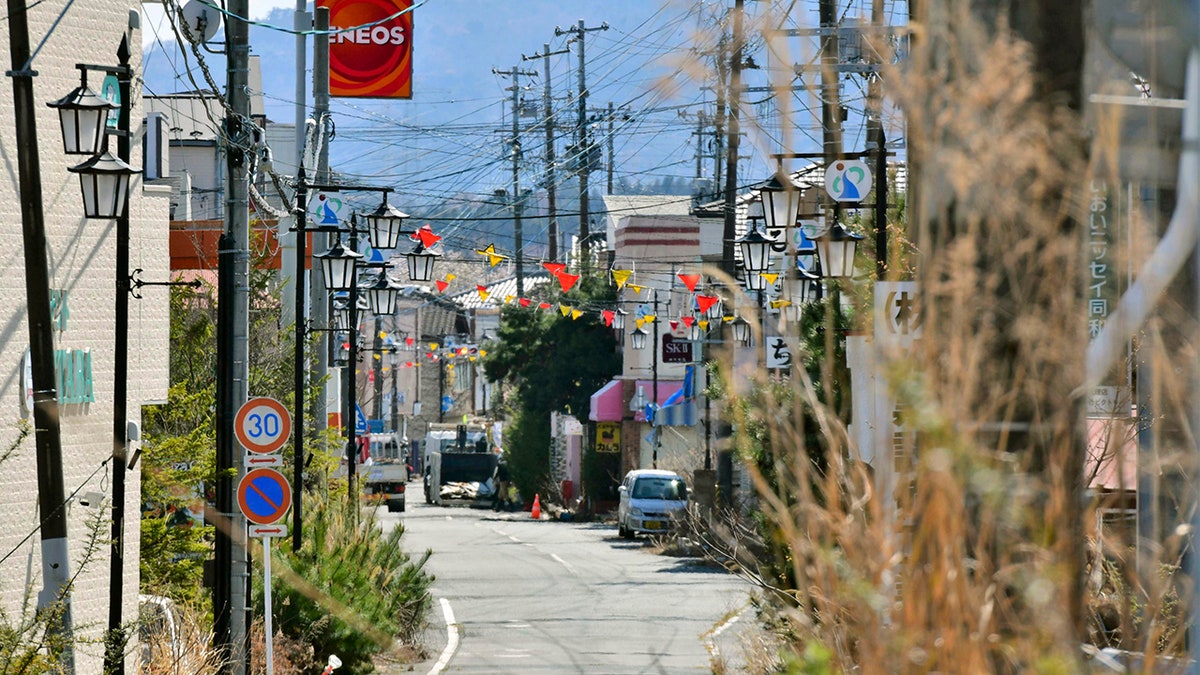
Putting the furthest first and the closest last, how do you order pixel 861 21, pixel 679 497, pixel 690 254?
pixel 690 254
pixel 679 497
pixel 861 21

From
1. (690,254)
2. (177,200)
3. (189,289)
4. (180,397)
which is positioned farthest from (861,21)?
(690,254)

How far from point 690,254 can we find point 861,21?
53.0 meters

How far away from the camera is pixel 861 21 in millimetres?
3330

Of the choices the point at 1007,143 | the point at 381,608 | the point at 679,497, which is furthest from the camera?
the point at 679,497

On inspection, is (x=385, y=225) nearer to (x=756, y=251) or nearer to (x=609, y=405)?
(x=756, y=251)

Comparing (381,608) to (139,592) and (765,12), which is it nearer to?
(139,592)

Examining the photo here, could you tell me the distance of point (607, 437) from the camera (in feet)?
181

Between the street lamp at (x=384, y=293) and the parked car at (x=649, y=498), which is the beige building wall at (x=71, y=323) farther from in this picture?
the parked car at (x=649, y=498)

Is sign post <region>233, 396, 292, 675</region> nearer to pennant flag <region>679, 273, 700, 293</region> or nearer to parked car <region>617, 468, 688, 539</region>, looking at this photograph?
pennant flag <region>679, 273, 700, 293</region>

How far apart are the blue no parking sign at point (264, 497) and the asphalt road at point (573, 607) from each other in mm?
3865

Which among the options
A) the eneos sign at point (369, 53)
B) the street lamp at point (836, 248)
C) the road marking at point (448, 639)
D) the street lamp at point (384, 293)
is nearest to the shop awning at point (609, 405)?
the eneos sign at point (369, 53)

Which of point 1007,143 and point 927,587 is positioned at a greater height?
point 1007,143

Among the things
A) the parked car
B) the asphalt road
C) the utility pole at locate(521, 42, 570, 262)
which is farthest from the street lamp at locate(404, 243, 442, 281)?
the utility pole at locate(521, 42, 570, 262)

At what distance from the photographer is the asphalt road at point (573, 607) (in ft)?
58.3
